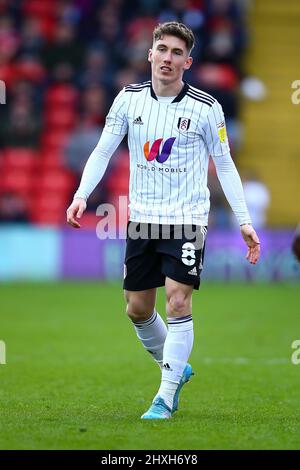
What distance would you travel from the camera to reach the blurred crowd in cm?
2003

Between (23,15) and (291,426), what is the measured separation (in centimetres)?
1754

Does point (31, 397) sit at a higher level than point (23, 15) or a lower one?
lower

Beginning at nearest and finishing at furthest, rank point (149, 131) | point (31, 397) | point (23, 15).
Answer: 1. point (149, 131)
2. point (31, 397)
3. point (23, 15)

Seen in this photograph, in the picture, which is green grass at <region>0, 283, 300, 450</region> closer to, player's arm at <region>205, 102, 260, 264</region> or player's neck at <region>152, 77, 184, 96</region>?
player's arm at <region>205, 102, 260, 264</region>

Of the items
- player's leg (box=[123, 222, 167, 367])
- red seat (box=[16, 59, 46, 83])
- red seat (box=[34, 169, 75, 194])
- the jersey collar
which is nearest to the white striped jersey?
the jersey collar

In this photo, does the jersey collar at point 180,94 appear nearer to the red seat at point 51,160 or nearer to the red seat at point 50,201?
the red seat at point 50,201

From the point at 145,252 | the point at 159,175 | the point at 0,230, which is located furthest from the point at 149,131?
the point at 0,230

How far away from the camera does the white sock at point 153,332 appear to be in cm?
723

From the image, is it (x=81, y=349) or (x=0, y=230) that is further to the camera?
(x=0, y=230)

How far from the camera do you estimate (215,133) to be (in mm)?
6898

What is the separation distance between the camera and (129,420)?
6.57 meters

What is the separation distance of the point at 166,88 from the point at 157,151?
0.42 meters

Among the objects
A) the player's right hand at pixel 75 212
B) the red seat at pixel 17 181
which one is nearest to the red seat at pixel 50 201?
the red seat at pixel 17 181

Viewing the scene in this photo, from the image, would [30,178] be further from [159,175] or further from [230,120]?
[159,175]
